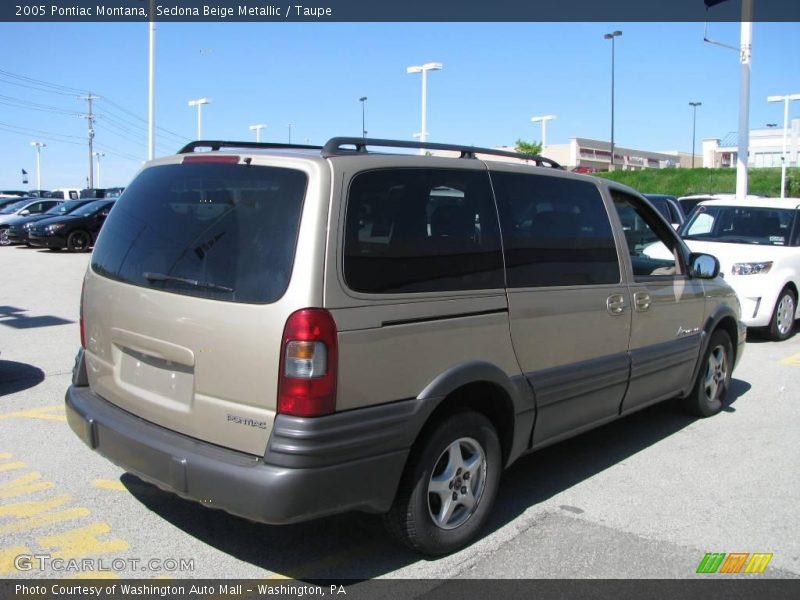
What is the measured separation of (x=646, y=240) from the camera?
5.53 m

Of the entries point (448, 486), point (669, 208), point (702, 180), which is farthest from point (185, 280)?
point (702, 180)

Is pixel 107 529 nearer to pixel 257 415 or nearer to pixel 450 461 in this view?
pixel 257 415

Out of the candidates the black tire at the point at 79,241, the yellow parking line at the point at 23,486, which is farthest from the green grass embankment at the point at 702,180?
the yellow parking line at the point at 23,486

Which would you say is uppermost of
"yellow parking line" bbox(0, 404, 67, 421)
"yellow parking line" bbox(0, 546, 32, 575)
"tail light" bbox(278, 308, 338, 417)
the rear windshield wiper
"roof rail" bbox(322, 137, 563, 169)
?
"roof rail" bbox(322, 137, 563, 169)

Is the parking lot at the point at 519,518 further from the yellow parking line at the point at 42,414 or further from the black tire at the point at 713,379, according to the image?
the black tire at the point at 713,379

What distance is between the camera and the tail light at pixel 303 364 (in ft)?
10.2

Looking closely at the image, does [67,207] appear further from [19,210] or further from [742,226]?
[742,226]

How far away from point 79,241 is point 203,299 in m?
21.8

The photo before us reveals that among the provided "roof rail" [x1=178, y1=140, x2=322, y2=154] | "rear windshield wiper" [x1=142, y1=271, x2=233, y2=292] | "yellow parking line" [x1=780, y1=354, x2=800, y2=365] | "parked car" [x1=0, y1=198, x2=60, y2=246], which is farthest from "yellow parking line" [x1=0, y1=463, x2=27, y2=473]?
"parked car" [x1=0, y1=198, x2=60, y2=246]

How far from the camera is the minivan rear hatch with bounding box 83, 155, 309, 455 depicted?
10.5 ft

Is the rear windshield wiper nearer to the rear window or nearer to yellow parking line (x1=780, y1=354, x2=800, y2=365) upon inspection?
the rear window

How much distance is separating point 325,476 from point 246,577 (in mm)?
800

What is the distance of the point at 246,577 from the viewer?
3543 millimetres

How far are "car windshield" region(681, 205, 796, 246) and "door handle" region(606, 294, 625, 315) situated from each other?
20.4ft
